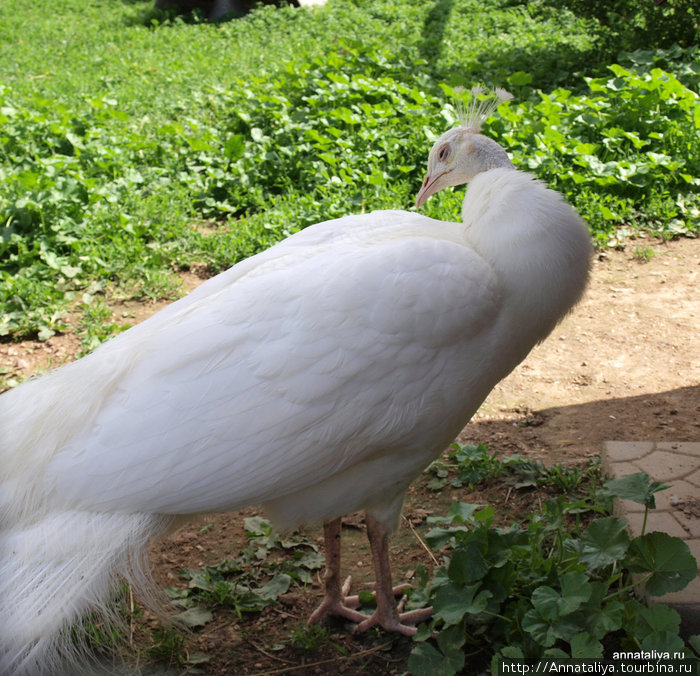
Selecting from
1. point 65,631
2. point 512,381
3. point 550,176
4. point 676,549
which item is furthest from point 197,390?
point 550,176

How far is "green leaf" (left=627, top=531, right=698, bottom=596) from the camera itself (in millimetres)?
2479

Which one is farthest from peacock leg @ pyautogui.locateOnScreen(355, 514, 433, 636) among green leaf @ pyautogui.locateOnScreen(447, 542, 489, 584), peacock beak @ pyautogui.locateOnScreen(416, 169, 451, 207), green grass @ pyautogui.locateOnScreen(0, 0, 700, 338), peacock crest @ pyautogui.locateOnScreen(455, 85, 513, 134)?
green grass @ pyautogui.locateOnScreen(0, 0, 700, 338)

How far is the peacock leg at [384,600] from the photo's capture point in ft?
9.55

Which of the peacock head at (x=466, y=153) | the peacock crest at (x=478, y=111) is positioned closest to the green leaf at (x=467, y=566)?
the peacock head at (x=466, y=153)

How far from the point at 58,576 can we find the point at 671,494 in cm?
223

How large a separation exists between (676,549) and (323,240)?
63.0 inches

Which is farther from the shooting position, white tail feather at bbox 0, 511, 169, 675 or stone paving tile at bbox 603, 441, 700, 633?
stone paving tile at bbox 603, 441, 700, 633

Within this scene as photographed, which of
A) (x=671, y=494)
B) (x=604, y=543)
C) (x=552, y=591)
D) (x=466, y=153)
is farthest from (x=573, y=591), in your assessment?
(x=466, y=153)

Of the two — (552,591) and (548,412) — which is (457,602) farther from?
(548,412)

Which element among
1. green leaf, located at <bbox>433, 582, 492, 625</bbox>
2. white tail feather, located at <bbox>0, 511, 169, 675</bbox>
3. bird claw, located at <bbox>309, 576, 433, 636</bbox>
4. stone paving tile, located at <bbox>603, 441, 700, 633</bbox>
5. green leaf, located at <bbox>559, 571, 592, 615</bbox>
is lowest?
bird claw, located at <bbox>309, 576, 433, 636</bbox>

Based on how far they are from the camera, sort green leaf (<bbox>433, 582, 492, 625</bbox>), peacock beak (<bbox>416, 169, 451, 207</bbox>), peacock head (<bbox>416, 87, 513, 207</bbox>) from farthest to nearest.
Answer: peacock beak (<bbox>416, 169, 451, 207</bbox>) → peacock head (<bbox>416, 87, 513, 207</bbox>) → green leaf (<bbox>433, 582, 492, 625</bbox>)

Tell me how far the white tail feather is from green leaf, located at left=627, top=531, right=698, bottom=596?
1.50 meters

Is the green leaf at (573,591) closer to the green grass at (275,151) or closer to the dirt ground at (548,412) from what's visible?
the dirt ground at (548,412)

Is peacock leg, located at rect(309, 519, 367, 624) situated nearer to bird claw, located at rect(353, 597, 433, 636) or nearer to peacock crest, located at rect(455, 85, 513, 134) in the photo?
bird claw, located at rect(353, 597, 433, 636)
